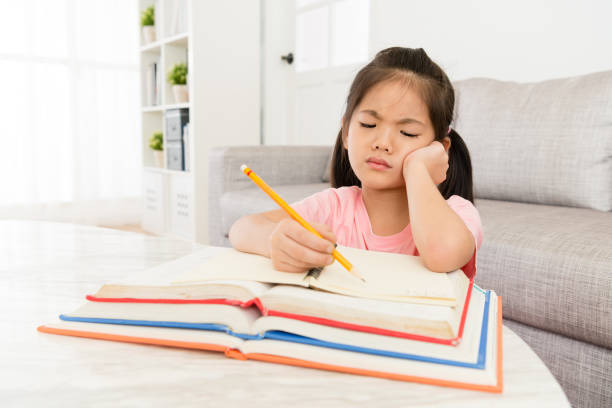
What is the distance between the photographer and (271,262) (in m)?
0.57

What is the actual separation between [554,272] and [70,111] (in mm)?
3449

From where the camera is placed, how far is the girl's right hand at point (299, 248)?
0.51 meters

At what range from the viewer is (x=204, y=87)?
284cm

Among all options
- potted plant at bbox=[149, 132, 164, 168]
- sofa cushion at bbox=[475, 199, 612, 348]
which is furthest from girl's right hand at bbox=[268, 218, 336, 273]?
potted plant at bbox=[149, 132, 164, 168]

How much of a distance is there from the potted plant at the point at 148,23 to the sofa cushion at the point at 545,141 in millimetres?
2366

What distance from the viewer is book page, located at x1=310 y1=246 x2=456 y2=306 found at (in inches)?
17.3

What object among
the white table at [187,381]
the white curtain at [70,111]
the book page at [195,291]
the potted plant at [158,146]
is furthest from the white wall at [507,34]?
the white curtain at [70,111]

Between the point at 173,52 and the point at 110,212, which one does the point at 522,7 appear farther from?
the point at 110,212

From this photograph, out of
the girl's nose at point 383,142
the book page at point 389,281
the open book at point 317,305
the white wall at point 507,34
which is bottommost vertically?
the open book at point 317,305

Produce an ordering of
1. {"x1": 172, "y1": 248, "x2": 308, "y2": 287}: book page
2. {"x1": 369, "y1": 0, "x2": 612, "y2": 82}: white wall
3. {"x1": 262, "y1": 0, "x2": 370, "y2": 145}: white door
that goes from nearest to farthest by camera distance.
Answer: {"x1": 172, "y1": 248, "x2": 308, "y2": 287}: book page → {"x1": 369, "y1": 0, "x2": 612, "y2": 82}: white wall → {"x1": 262, "y1": 0, "x2": 370, "y2": 145}: white door

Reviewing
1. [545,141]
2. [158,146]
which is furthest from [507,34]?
[158,146]

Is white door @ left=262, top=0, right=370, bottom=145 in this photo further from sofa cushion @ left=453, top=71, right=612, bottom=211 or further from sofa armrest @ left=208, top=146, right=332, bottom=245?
sofa cushion @ left=453, top=71, right=612, bottom=211

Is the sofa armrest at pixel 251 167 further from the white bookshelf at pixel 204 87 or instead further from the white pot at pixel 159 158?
the white pot at pixel 159 158

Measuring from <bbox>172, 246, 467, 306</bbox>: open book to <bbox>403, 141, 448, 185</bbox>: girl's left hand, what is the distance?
8.2 inches
